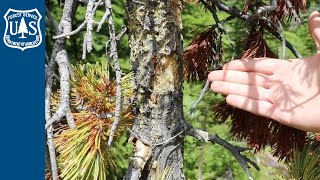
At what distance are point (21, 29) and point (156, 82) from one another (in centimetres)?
24

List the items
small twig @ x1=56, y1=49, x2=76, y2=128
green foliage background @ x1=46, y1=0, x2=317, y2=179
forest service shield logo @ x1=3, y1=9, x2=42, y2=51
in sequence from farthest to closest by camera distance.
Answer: green foliage background @ x1=46, y1=0, x2=317, y2=179, small twig @ x1=56, y1=49, x2=76, y2=128, forest service shield logo @ x1=3, y1=9, x2=42, y2=51

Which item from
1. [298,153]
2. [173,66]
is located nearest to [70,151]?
[173,66]

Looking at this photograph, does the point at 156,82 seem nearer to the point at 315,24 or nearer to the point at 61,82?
the point at 61,82

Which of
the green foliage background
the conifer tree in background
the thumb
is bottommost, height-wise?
the green foliage background

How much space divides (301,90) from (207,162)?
2.73ft

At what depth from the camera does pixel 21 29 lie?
850mm

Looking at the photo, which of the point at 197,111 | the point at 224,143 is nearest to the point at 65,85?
the point at 224,143

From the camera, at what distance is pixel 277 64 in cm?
110

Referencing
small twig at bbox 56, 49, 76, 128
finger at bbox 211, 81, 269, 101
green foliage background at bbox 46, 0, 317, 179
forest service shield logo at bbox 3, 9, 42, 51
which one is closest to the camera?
forest service shield logo at bbox 3, 9, 42, 51

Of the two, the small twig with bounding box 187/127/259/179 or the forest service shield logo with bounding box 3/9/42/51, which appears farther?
the small twig with bounding box 187/127/259/179

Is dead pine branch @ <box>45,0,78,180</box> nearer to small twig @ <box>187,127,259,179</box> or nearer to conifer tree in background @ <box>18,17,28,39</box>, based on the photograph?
conifer tree in background @ <box>18,17,28,39</box>

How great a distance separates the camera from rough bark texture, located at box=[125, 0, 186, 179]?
0.95 metres

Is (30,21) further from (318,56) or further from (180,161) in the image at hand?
(318,56)

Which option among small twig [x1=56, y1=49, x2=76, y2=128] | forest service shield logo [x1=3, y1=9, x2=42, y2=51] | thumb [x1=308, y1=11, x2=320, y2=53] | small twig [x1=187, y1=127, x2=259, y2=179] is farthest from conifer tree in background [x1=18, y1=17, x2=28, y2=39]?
thumb [x1=308, y1=11, x2=320, y2=53]
